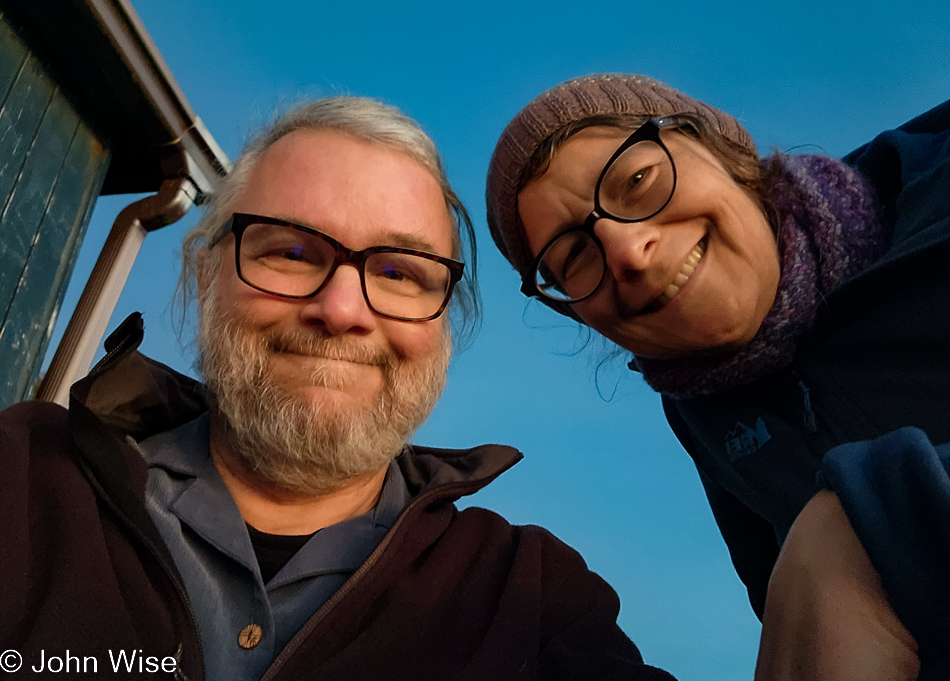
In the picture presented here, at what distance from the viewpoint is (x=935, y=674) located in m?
0.49

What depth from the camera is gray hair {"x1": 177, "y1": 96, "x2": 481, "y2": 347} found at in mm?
1562

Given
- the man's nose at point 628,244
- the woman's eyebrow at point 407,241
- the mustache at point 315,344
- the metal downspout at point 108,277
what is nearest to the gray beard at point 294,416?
the mustache at point 315,344

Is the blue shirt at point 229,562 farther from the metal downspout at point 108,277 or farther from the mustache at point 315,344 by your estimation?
the metal downspout at point 108,277

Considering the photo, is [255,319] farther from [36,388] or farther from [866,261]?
[866,261]

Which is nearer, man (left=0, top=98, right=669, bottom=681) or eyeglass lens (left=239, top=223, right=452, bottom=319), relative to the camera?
man (left=0, top=98, right=669, bottom=681)

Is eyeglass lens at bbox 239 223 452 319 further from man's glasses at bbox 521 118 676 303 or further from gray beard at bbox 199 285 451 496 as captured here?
man's glasses at bbox 521 118 676 303

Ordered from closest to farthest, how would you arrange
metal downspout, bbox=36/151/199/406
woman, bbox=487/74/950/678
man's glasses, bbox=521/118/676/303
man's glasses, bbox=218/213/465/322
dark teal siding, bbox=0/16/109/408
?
woman, bbox=487/74/950/678 < man's glasses, bbox=218/213/465/322 < man's glasses, bbox=521/118/676/303 < dark teal siding, bbox=0/16/109/408 < metal downspout, bbox=36/151/199/406

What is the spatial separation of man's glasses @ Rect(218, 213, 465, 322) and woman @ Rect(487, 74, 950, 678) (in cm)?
43

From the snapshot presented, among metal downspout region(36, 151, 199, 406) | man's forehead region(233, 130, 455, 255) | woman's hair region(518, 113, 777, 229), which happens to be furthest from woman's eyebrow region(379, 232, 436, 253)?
metal downspout region(36, 151, 199, 406)

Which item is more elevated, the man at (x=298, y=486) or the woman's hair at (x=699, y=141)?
the woman's hair at (x=699, y=141)

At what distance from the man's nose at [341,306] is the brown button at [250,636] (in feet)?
1.95

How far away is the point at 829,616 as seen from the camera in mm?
511

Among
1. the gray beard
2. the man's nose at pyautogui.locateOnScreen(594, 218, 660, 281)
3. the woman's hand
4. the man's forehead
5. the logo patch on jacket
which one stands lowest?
the logo patch on jacket

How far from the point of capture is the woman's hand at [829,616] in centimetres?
49
